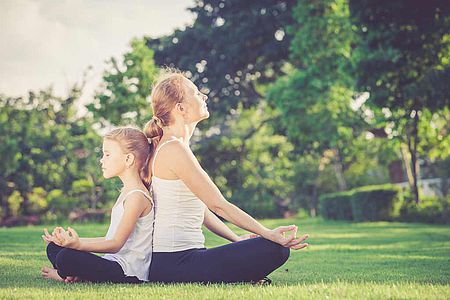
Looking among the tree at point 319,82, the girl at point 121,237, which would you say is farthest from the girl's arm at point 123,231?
the tree at point 319,82

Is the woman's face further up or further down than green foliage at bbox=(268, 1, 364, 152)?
further down

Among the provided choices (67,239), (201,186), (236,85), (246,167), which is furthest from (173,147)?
(246,167)

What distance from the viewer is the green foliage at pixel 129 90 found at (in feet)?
82.3

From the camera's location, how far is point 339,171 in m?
35.7

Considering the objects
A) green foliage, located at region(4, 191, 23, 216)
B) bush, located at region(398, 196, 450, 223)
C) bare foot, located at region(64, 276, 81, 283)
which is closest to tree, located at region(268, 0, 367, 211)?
bush, located at region(398, 196, 450, 223)

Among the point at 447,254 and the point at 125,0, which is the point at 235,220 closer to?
the point at 447,254

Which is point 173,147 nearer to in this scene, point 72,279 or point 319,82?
point 72,279

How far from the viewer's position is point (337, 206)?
29.8 meters

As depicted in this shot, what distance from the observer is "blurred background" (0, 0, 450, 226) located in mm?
17281

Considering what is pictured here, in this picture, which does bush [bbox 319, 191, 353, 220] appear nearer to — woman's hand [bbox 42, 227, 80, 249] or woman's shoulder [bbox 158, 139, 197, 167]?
woman's shoulder [bbox 158, 139, 197, 167]

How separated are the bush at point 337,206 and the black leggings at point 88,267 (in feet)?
78.1

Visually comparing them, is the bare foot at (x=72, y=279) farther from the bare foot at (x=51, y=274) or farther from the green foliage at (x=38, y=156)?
the green foliage at (x=38, y=156)

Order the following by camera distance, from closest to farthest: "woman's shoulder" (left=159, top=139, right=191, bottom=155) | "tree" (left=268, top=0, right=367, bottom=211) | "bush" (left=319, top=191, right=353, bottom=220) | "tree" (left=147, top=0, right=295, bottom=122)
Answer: "woman's shoulder" (left=159, top=139, right=191, bottom=155) → "tree" (left=268, top=0, right=367, bottom=211) → "tree" (left=147, top=0, right=295, bottom=122) → "bush" (left=319, top=191, right=353, bottom=220)

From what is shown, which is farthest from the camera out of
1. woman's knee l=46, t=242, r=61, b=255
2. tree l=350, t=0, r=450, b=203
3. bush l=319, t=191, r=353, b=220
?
bush l=319, t=191, r=353, b=220
